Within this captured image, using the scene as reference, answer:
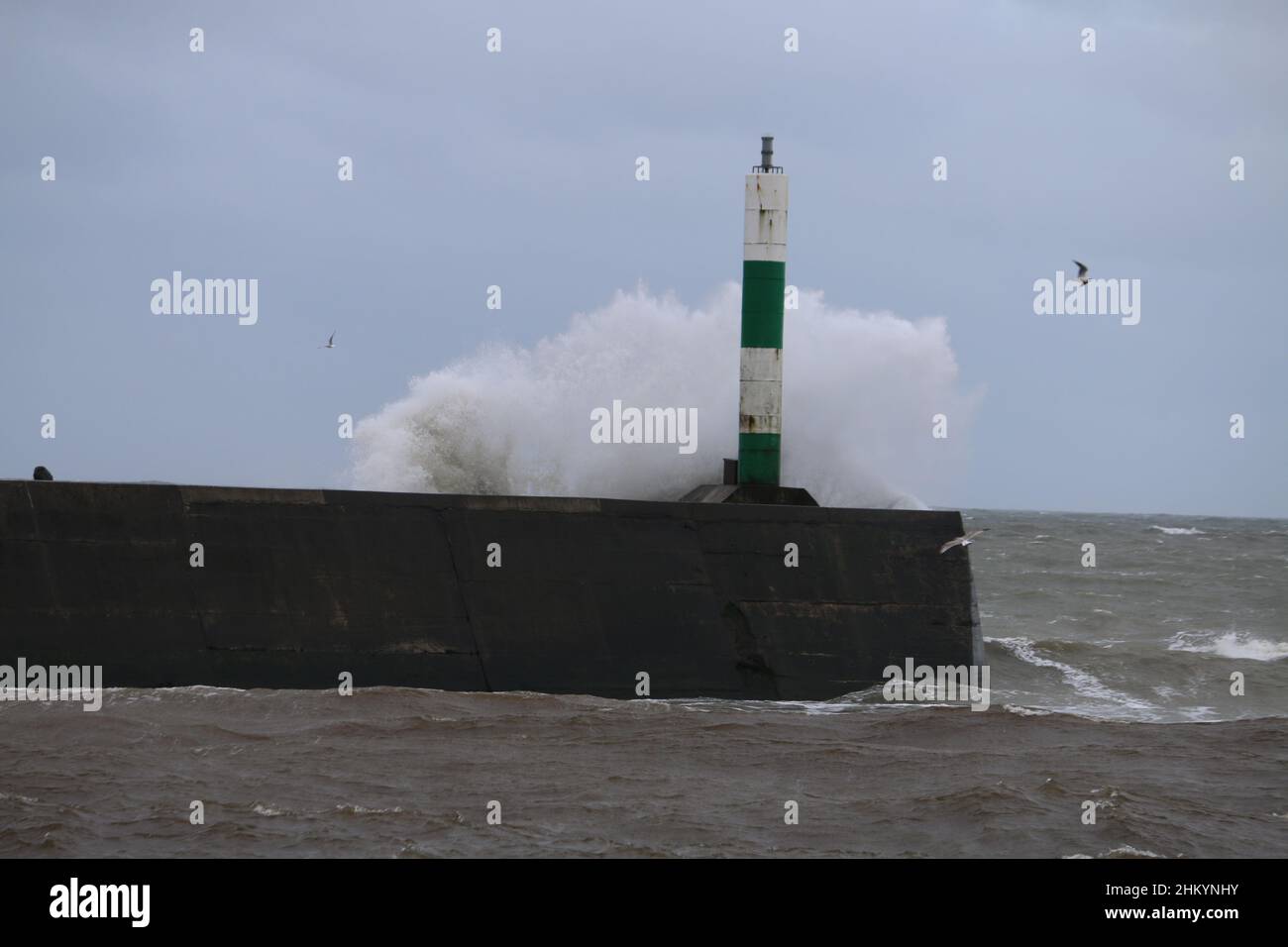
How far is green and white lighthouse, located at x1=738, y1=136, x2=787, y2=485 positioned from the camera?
41.5 ft

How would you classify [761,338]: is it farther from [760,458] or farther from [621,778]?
[621,778]

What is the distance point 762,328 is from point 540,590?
288cm

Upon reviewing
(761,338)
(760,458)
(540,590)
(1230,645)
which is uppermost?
(761,338)

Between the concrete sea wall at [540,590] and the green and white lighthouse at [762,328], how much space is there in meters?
1.11

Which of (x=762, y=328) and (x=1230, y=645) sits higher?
(x=762, y=328)

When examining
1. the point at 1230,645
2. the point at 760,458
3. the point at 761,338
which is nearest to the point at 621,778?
the point at 760,458

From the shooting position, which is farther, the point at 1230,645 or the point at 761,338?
the point at 1230,645

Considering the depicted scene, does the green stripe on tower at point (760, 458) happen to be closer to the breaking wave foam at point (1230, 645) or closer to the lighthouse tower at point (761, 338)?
the lighthouse tower at point (761, 338)

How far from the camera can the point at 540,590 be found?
11.8 m

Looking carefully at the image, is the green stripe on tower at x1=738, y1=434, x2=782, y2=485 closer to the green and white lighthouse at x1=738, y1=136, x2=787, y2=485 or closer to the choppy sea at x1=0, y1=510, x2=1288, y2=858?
the green and white lighthouse at x1=738, y1=136, x2=787, y2=485

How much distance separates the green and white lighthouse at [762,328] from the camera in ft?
41.5

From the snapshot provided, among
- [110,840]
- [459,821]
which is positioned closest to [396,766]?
[459,821]

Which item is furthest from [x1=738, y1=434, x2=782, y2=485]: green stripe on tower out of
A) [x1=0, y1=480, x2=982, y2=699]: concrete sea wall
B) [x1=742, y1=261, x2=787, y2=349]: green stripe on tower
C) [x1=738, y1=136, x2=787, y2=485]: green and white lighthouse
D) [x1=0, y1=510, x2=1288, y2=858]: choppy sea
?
[x1=0, y1=510, x2=1288, y2=858]: choppy sea

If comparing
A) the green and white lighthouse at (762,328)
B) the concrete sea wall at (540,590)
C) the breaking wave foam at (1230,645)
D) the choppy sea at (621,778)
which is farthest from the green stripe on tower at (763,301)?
the breaking wave foam at (1230,645)
